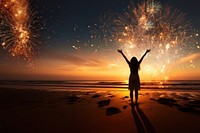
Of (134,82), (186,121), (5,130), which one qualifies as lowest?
(5,130)

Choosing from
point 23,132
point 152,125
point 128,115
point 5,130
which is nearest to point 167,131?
point 152,125

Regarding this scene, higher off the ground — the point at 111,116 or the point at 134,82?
the point at 134,82

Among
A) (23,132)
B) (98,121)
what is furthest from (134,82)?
(23,132)

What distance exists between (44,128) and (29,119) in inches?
55.9

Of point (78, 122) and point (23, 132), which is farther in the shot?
point (78, 122)

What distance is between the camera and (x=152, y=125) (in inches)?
207

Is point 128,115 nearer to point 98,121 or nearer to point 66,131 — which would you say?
point 98,121

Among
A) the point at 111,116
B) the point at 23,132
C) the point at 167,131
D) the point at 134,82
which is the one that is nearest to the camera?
the point at 167,131

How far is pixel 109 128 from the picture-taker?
16.7 ft

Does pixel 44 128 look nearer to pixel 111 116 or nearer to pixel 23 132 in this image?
pixel 23 132

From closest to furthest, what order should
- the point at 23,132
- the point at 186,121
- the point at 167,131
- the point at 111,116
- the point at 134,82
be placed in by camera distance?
1. the point at 167,131
2. the point at 23,132
3. the point at 186,121
4. the point at 111,116
5. the point at 134,82

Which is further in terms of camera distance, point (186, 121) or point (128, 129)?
point (186, 121)

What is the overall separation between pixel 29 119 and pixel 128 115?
3200 millimetres

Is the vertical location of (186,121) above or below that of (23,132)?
above
